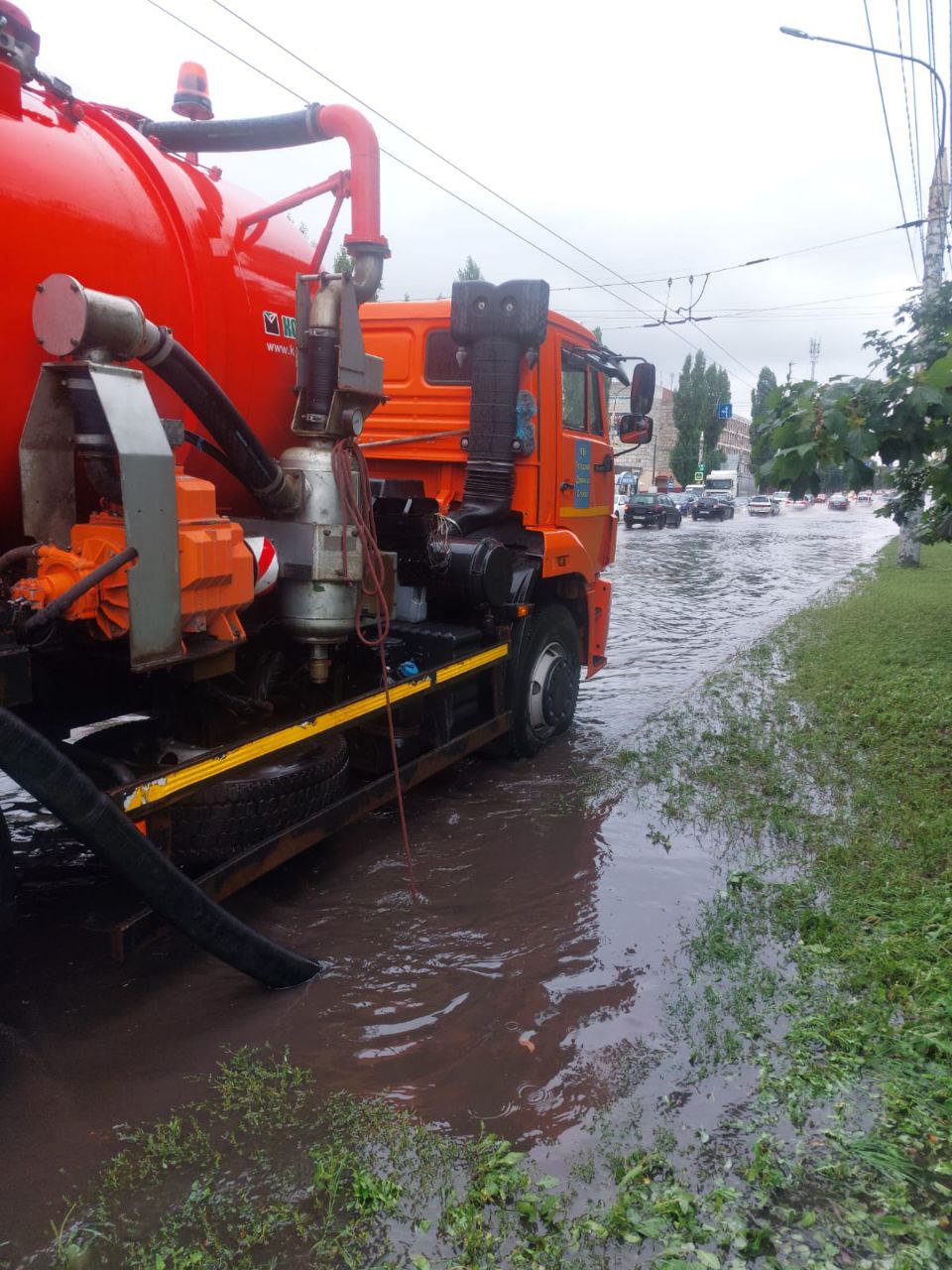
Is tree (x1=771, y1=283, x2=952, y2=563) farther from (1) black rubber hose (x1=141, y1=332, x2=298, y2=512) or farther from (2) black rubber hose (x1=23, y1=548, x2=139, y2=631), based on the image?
(2) black rubber hose (x1=23, y1=548, x2=139, y2=631)

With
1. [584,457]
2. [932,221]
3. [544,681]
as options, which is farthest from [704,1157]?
[932,221]

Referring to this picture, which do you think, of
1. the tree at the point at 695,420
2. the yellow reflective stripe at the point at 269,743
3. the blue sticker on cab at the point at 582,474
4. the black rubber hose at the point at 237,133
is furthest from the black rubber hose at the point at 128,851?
the tree at the point at 695,420

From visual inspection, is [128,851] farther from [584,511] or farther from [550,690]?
[584,511]

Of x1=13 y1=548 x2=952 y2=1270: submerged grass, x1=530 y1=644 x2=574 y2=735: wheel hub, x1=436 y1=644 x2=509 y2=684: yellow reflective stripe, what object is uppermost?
x1=436 y1=644 x2=509 y2=684: yellow reflective stripe

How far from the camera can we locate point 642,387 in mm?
6492

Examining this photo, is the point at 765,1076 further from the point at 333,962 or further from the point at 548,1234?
the point at 333,962

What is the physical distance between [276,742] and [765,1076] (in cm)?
211

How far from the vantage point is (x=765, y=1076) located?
2889 millimetres

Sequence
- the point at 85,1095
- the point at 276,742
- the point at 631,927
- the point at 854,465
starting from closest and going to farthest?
the point at 85,1095 → the point at 276,742 → the point at 631,927 → the point at 854,465

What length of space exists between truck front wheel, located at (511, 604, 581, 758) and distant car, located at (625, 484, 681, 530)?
31.3 metres

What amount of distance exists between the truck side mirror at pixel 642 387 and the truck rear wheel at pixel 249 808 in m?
3.81

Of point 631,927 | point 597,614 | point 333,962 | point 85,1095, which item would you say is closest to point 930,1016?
point 631,927

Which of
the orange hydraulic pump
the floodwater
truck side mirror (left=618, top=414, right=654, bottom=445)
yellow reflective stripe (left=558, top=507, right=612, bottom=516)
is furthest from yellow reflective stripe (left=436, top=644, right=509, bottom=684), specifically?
truck side mirror (left=618, top=414, right=654, bottom=445)

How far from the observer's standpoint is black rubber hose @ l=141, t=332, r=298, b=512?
3.08 metres
